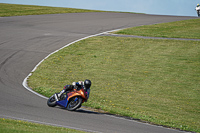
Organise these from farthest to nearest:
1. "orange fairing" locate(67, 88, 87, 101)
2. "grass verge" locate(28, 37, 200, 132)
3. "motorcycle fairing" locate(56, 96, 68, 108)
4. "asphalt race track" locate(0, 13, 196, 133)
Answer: "grass verge" locate(28, 37, 200, 132)
"motorcycle fairing" locate(56, 96, 68, 108)
"orange fairing" locate(67, 88, 87, 101)
"asphalt race track" locate(0, 13, 196, 133)

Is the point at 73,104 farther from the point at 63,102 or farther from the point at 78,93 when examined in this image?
the point at 78,93

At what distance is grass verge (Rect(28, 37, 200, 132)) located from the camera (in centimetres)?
1426

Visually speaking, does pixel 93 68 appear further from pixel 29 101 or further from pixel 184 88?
pixel 29 101

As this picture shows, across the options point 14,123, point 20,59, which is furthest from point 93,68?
point 14,123

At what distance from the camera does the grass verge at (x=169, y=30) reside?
3209 cm

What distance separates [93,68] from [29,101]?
9.22 metres

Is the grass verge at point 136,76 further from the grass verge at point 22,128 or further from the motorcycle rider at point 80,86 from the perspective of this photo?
Result: the grass verge at point 22,128

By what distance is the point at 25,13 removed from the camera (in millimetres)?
43781

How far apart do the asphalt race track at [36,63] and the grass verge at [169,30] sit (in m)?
2.54

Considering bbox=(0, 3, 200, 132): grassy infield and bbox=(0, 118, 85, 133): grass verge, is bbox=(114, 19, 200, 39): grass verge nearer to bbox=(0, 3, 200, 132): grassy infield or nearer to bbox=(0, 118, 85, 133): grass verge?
bbox=(0, 3, 200, 132): grassy infield

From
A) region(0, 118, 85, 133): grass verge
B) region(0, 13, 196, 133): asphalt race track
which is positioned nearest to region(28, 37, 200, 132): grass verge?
region(0, 13, 196, 133): asphalt race track

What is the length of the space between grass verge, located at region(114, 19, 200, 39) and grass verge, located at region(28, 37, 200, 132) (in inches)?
107

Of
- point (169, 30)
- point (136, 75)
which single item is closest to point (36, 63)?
point (136, 75)

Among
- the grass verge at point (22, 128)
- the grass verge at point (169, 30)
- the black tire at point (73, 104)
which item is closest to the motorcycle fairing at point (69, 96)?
the black tire at point (73, 104)
